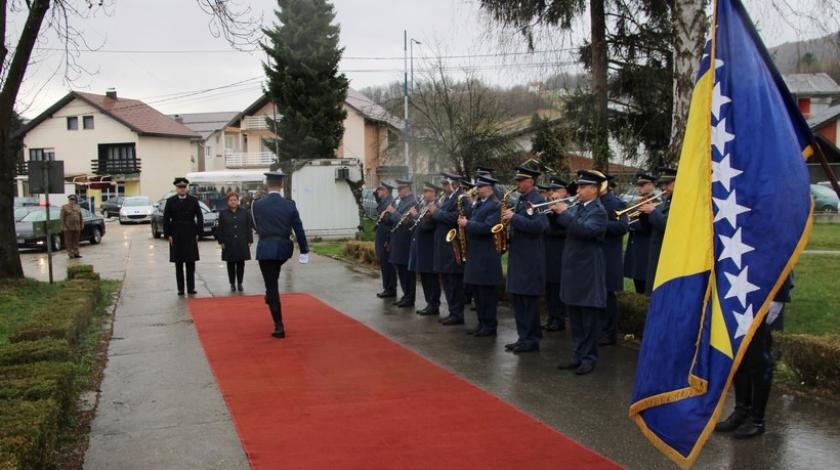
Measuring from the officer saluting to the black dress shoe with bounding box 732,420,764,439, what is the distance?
5.55 metres

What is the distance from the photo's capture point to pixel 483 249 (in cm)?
935

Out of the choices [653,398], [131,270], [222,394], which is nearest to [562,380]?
[222,394]

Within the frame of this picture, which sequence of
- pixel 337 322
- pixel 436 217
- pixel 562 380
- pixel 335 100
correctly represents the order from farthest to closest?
pixel 335 100
pixel 337 322
pixel 436 217
pixel 562 380

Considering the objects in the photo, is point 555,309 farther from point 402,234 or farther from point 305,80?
point 305,80

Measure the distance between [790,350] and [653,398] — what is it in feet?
12.4

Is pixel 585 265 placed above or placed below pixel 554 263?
above

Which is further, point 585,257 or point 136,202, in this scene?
point 136,202

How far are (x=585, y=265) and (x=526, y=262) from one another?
0.96 metres

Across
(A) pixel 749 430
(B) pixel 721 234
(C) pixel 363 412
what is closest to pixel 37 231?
(C) pixel 363 412

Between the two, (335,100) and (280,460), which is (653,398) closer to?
(280,460)

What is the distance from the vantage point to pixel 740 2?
4047 mm

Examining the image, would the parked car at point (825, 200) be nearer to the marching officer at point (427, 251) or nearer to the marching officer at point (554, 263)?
the marching officer at point (427, 251)

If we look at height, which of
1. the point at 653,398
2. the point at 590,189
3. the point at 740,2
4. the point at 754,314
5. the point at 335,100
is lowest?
the point at 653,398

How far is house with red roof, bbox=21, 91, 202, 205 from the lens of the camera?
62.8 meters
